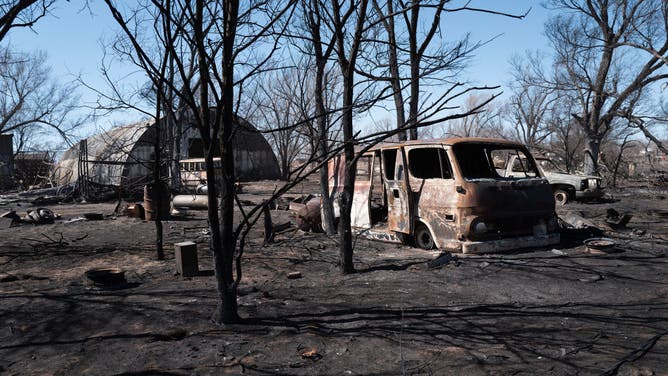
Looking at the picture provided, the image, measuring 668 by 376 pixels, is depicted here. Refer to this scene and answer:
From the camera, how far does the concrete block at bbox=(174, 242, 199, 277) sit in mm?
6711

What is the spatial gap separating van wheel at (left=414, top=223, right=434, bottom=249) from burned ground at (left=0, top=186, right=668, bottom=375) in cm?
22

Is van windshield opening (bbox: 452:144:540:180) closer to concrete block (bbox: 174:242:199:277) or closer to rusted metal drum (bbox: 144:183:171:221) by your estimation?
concrete block (bbox: 174:242:199:277)

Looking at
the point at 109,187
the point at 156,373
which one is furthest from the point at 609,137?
the point at 156,373

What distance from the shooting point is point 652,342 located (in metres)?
3.95

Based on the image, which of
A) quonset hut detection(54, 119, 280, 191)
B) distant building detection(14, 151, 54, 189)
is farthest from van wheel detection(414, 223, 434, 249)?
distant building detection(14, 151, 54, 189)

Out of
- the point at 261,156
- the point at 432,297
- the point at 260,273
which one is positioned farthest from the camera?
the point at 261,156

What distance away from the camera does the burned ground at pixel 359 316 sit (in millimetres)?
3637

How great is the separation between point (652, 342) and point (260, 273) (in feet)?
15.3

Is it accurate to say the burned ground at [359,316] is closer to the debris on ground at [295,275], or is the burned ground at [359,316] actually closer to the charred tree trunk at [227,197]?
the debris on ground at [295,275]

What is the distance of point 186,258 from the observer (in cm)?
675

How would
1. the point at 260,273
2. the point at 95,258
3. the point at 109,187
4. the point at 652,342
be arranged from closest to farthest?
the point at 652,342
the point at 260,273
the point at 95,258
the point at 109,187

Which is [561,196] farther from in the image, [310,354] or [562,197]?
[310,354]

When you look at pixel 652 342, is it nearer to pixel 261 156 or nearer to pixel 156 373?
pixel 156 373

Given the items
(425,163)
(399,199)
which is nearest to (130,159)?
(399,199)
